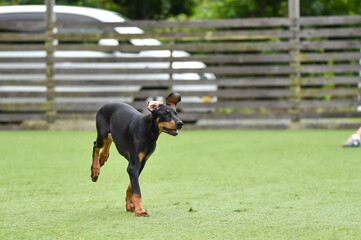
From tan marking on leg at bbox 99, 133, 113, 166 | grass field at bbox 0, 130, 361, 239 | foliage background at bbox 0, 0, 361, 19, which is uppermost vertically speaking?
foliage background at bbox 0, 0, 361, 19

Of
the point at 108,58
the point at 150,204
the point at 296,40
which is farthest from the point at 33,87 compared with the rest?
the point at 150,204

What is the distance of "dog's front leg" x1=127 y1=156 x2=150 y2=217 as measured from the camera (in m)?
4.79

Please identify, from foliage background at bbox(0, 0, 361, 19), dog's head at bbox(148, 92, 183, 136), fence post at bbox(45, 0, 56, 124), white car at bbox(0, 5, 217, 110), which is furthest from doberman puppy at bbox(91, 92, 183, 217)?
foliage background at bbox(0, 0, 361, 19)

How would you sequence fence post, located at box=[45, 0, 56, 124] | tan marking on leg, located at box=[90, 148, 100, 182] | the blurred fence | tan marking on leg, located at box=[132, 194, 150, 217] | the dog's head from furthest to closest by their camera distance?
fence post, located at box=[45, 0, 56, 124] < the blurred fence < tan marking on leg, located at box=[90, 148, 100, 182] < tan marking on leg, located at box=[132, 194, 150, 217] < the dog's head

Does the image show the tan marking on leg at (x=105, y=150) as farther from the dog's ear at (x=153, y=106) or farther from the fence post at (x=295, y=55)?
the fence post at (x=295, y=55)

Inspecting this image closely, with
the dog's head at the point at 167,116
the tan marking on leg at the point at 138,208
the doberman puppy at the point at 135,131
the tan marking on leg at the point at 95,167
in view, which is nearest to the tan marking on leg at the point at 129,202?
the doberman puppy at the point at 135,131

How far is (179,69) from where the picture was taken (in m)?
12.8

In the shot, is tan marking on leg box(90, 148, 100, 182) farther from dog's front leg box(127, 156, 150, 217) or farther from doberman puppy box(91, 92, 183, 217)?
dog's front leg box(127, 156, 150, 217)

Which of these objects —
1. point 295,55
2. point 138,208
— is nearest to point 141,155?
point 138,208

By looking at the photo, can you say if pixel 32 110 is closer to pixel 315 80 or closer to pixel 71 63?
pixel 71 63

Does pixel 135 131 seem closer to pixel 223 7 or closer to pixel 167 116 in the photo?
pixel 167 116

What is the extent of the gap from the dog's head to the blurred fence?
25.7ft

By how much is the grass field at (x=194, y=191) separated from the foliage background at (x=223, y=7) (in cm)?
825

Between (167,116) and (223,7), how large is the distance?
1571 cm
